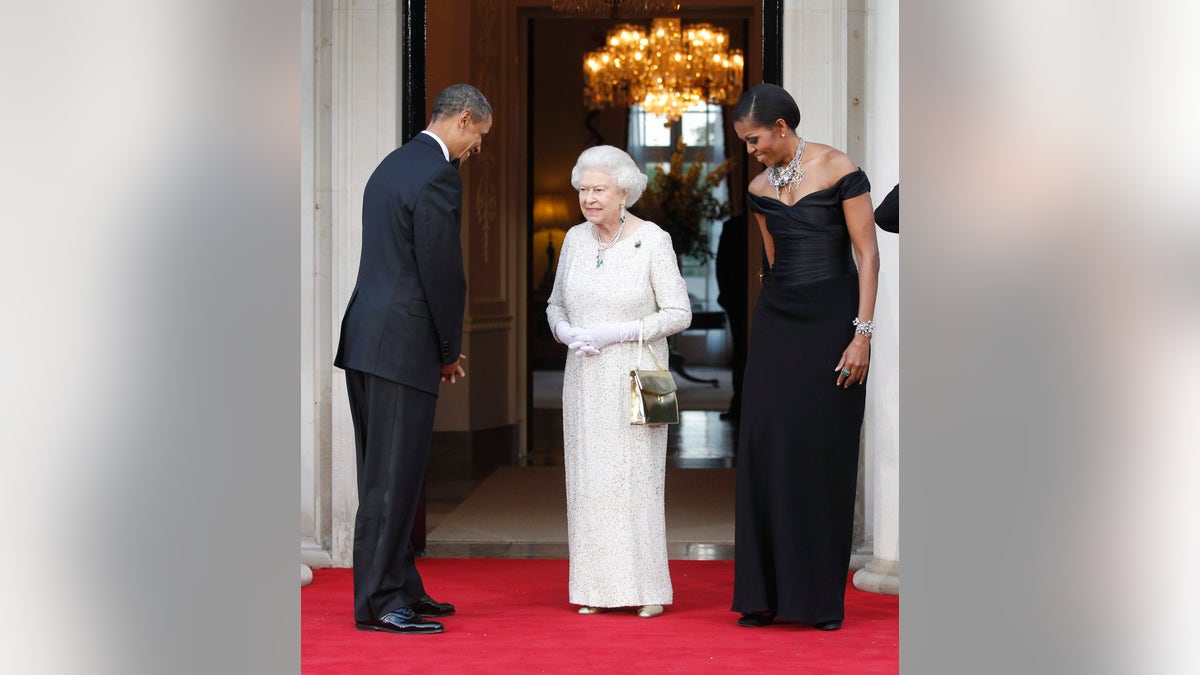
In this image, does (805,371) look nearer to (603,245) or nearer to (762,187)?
(762,187)

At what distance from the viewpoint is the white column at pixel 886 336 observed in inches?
215

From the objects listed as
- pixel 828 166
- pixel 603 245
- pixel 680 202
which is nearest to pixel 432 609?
pixel 603 245

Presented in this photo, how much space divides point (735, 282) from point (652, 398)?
728 centimetres

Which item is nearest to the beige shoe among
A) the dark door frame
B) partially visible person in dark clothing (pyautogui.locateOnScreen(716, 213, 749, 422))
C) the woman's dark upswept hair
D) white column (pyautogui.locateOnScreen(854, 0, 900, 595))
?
white column (pyautogui.locateOnScreen(854, 0, 900, 595))

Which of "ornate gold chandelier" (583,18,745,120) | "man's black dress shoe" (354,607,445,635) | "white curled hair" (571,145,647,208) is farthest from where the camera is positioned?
"ornate gold chandelier" (583,18,745,120)

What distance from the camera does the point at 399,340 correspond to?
14.9 feet

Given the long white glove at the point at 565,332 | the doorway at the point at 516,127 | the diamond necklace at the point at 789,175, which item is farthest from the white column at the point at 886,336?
the long white glove at the point at 565,332

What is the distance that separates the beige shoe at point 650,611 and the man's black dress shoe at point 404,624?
0.76 meters

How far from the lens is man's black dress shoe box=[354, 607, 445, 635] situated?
15.2ft

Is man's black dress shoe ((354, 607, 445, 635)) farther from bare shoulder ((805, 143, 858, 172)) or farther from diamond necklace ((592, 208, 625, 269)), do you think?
bare shoulder ((805, 143, 858, 172))

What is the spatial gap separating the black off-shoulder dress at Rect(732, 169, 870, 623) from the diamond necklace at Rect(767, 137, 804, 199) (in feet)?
0.22
